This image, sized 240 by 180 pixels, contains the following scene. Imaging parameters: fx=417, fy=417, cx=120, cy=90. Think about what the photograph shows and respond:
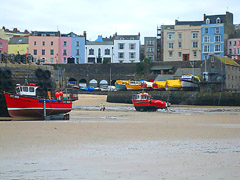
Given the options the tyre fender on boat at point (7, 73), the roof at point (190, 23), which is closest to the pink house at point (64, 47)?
the roof at point (190, 23)

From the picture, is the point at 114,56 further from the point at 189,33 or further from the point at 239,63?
the point at 239,63

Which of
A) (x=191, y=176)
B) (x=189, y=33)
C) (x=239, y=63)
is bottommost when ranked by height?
(x=191, y=176)

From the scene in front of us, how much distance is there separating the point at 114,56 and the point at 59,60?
9.30 metres

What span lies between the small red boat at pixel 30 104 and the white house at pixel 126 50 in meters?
47.4

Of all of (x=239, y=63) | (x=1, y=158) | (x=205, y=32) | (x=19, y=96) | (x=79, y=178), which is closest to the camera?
(x=79, y=178)

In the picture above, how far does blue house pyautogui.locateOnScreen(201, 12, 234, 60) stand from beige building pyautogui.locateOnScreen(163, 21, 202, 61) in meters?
0.94

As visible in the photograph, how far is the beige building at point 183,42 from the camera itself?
64.4 metres

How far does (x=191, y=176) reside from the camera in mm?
8320

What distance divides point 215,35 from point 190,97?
23979 millimetres

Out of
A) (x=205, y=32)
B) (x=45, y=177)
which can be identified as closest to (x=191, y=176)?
(x=45, y=177)

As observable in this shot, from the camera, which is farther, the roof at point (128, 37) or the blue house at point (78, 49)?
the blue house at point (78, 49)

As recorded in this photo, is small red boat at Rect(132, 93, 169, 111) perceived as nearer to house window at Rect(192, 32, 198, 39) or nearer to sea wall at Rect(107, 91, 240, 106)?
sea wall at Rect(107, 91, 240, 106)

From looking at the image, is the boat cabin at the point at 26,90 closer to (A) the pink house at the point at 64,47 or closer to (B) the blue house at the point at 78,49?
(B) the blue house at the point at 78,49

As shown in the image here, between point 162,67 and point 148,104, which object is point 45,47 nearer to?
point 162,67
